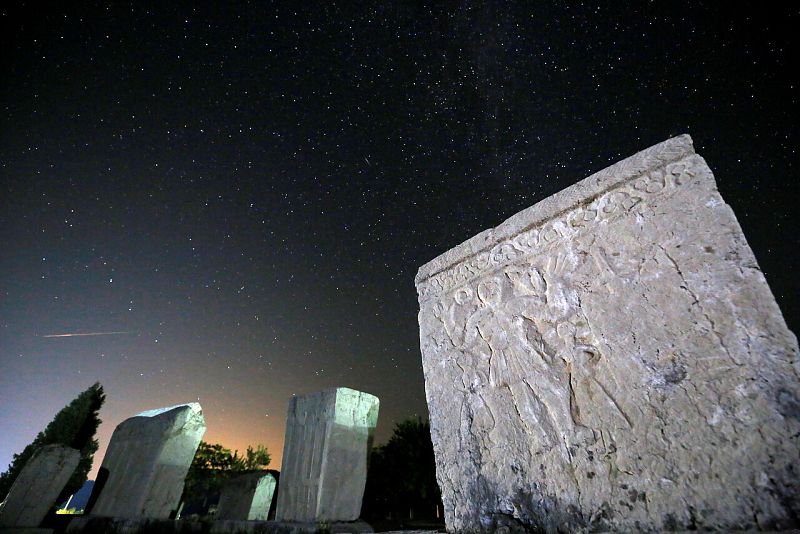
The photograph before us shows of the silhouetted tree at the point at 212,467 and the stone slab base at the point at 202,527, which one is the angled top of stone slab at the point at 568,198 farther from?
the silhouetted tree at the point at 212,467

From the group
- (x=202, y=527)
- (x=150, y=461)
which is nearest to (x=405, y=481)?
(x=150, y=461)

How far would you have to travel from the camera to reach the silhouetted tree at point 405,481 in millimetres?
12086

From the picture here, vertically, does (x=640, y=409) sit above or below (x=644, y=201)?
below

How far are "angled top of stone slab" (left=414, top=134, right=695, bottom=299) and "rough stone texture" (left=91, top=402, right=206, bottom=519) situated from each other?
193 inches

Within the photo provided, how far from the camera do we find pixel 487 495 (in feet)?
5.44

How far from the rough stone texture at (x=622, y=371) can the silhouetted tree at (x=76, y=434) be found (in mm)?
21379

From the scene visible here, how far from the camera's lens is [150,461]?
504 centimetres

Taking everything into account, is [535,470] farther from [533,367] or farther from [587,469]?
[533,367]

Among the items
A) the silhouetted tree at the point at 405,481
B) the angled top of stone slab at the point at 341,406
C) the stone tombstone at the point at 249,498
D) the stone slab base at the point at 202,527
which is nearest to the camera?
the stone slab base at the point at 202,527

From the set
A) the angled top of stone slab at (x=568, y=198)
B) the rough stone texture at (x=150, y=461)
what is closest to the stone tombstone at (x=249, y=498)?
the rough stone texture at (x=150, y=461)

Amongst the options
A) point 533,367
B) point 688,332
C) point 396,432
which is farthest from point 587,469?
point 396,432

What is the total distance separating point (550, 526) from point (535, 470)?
0.19 m

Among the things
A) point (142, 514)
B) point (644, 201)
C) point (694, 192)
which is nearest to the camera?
point (694, 192)

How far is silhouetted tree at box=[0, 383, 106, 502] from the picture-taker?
16.1 m
